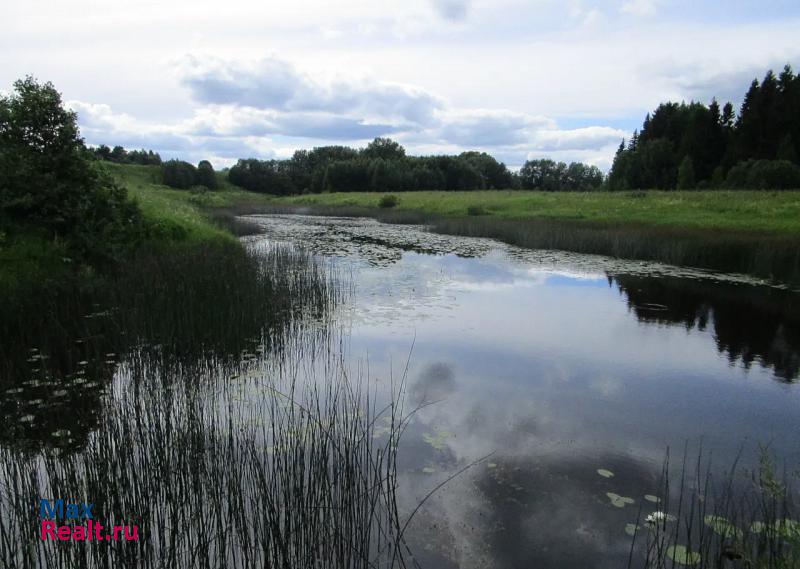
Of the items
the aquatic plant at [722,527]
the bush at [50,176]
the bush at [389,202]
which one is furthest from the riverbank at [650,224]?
the aquatic plant at [722,527]

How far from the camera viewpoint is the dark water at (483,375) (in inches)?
185

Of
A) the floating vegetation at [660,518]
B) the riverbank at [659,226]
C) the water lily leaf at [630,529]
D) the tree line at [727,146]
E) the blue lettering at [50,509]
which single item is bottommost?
the water lily leaf at [630,529]

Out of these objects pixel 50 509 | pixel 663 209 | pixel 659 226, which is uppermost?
pixel 663 209

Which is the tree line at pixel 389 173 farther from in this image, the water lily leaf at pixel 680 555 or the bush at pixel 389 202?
Result: the water lily leaf at pixel 680 555

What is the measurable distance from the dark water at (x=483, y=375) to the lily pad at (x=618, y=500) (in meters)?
0.04

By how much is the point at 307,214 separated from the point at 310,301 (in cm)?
4310

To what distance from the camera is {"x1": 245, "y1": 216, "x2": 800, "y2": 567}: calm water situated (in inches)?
179

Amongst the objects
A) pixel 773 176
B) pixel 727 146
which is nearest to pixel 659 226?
pixel 773 176

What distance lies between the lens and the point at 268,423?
5.78m

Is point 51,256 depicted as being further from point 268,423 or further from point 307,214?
point 307,214

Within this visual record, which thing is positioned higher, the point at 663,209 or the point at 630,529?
the point at 663,209

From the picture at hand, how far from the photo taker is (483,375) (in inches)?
320

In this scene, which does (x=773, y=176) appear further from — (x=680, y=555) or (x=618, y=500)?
(x=680, y=555)

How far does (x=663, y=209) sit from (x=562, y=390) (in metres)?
28.4
